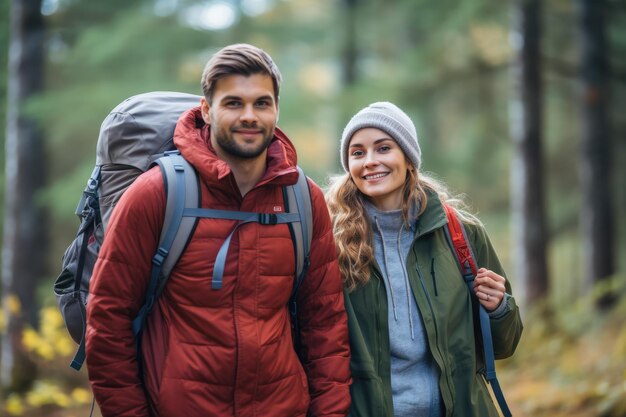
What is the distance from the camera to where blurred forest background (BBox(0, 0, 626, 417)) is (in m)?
8.52

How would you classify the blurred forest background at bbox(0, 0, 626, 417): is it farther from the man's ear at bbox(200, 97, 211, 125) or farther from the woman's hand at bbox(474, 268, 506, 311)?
the man's ear at bbox(200, 97, 211, 125)

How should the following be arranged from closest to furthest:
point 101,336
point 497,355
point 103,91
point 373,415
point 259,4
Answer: point 101,336, point 373,415, point 497,355, point 103,91, point 259,4

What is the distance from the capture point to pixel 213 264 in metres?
2.62

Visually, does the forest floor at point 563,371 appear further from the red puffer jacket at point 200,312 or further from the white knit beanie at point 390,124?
the red puffer jacket at point 200,312

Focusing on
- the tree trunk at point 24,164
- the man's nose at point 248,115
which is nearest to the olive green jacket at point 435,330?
the man's nose at point 248,115

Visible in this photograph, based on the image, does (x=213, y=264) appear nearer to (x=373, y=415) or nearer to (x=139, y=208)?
(x=139, y=208)

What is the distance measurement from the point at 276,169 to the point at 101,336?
98 centimetres

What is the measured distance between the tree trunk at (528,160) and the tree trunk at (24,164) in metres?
6.84

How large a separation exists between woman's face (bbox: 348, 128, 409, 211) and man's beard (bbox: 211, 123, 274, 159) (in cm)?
74

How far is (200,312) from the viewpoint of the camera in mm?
2604

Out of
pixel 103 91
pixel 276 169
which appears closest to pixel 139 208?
pixel 276 169

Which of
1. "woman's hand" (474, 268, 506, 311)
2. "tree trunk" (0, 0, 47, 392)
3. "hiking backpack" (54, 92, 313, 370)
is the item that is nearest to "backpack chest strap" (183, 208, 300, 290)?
"hiking backpack" (54, 92, 313, 370)

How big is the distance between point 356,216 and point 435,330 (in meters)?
0.69

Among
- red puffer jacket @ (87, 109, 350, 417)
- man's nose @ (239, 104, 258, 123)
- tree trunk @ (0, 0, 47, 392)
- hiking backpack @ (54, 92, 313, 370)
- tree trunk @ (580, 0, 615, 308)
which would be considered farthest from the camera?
tree trunk @ (580, 0, 615, 308)
